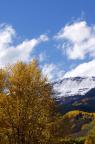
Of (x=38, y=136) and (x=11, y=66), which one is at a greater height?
(x=11, y=66)

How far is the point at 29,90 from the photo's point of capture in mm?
61281

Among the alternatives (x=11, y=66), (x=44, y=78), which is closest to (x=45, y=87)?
(x=44, y=78)

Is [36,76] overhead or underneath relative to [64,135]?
overhead

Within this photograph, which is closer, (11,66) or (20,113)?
(20,113)

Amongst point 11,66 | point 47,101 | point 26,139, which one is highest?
point 11,66

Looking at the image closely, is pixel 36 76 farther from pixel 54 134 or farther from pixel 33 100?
pixel 54 134

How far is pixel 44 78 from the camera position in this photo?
205ft

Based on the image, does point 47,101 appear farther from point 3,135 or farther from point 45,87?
point 3,135

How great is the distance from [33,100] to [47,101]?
6.14 ft

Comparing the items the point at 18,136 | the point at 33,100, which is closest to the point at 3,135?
the point at 18,136

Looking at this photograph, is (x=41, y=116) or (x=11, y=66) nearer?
(x=41, y=116)

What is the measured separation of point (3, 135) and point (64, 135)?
788cm

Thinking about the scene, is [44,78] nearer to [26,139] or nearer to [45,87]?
[45,87]

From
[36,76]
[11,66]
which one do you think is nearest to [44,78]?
[36,76]
